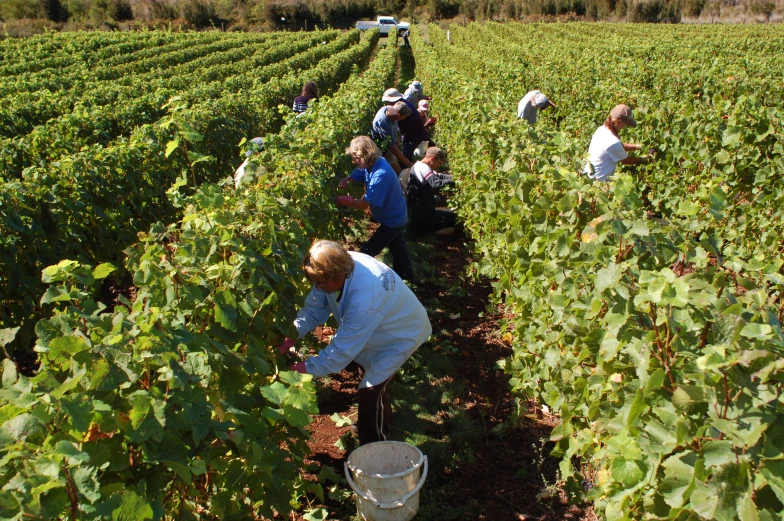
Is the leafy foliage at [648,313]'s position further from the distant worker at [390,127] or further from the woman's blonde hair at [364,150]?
the distant worker at [390,127]

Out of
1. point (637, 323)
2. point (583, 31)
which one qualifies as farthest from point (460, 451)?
point (583, 31)

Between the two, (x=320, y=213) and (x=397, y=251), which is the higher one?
(x=320, y=213)

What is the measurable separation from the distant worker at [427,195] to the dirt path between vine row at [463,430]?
1.86m

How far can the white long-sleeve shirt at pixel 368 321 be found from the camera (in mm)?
3105

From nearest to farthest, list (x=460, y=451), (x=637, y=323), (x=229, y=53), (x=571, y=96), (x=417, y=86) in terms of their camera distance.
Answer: (x=637, y=323), (x=460, y=451), (x=571, y=96), (x=417, y=86), (x=229, y=53)

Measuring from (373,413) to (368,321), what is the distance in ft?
2.20

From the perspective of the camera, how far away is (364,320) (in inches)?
122

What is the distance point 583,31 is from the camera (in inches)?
1620

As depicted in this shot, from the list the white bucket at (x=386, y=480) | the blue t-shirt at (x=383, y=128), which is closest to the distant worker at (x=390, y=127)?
the blue t-shirt at (x=383, y=128)

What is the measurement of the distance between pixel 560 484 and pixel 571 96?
27.6ft

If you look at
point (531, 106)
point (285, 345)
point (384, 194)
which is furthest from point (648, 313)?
point (531, 106)

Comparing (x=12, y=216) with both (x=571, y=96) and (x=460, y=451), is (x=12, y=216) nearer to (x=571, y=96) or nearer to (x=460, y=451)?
(x=460, y=451)

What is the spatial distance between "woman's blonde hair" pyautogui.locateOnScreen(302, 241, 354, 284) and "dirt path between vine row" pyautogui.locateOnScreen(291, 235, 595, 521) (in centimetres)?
92

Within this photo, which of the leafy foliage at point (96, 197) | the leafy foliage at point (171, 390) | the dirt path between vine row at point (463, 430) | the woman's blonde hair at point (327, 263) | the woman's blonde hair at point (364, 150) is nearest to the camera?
the leafy foliage at point (171, 390)
